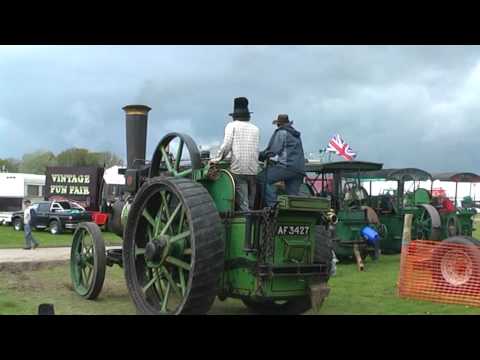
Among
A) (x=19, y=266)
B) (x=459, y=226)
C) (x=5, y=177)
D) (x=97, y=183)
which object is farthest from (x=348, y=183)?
(x=5, y=177)

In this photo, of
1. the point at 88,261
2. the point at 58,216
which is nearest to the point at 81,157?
the point at 58,216

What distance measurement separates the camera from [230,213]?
5703 mm

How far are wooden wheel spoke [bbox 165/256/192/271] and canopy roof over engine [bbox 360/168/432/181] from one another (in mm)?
10612

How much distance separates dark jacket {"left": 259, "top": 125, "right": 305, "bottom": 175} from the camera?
19.6ft

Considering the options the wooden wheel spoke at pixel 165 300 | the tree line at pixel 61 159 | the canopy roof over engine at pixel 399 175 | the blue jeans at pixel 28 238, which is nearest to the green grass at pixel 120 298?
the wooden wheel spoke at pixel 165 300

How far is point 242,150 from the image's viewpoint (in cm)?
590

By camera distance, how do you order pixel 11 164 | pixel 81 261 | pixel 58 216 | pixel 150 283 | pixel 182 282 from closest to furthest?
pixel 182 282
pixel 150 283
pixel 81 261
pixel 58 216
pixel 11 164

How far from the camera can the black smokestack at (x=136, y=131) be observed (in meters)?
8.16

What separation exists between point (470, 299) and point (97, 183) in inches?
796

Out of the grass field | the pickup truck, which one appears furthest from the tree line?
the grass field

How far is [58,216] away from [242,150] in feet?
59.1

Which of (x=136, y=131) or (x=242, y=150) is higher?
(x=136, y=131)

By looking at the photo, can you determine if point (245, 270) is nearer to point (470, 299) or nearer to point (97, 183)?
point (470, 299)

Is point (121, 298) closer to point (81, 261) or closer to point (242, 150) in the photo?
point (81, 261)
